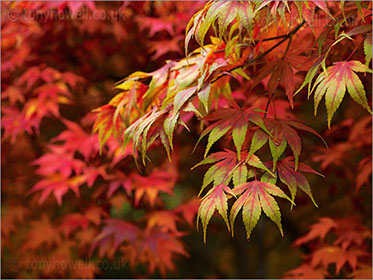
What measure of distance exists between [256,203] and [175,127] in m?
0.66

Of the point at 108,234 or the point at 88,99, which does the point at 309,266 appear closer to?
the point at 108,234

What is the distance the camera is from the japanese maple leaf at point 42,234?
7.50 ft

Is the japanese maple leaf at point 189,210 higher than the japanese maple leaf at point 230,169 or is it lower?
lower

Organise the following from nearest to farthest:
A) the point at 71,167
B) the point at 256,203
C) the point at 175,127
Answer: the point at 256,203 < the point at 175,127 < the point at 71,167

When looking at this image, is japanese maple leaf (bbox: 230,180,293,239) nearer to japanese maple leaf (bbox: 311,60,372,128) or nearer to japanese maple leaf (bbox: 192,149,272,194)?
japanese maple leaf (bbox: 192,149,272,194)

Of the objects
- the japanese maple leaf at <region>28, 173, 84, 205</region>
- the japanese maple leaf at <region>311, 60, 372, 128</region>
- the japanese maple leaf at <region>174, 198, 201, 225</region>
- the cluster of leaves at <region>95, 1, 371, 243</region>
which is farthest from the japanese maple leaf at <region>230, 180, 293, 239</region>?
the japanese maple leaf at <region>28, 173, 84, 205</region>

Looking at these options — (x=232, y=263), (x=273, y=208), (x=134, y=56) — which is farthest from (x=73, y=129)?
(x=232, y=263)

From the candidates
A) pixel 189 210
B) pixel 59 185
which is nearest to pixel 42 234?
pixel 59 185

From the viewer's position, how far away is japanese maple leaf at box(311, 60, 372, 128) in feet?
3.19

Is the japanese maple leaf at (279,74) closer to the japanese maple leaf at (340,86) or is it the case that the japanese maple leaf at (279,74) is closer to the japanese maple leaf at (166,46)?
the japanese maple leaf at (340,86)

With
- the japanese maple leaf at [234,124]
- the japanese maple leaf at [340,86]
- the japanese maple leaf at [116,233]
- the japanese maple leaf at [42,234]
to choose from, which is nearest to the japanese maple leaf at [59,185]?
the japanese maple leaf at [116,233]

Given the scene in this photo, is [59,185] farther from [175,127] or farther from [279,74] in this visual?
[279,74]

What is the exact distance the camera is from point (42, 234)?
2.30 m

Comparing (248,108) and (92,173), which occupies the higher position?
(248,108)
